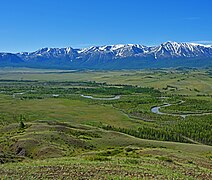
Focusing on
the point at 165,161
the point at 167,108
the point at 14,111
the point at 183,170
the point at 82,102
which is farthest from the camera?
the point at 82,102

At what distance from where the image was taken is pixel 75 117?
443 ft

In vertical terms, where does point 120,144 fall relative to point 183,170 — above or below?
below

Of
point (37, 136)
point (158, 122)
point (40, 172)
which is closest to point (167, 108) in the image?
point (158, 122)

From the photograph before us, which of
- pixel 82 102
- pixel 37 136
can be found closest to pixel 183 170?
pixel 37 136

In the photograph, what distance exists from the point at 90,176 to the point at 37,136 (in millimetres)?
36543

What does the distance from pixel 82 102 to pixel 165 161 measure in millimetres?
144293

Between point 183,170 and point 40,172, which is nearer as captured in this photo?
point 40,172

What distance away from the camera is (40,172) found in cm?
2894

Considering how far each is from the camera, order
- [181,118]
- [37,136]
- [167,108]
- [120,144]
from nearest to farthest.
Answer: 1. [37,136]
2. [120,144]
3. [181,118]
4. [167,108]

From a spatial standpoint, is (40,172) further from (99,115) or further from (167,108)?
(167,108)

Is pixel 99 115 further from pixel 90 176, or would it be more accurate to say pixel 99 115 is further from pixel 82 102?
pixel 90 176

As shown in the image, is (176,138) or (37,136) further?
(176,138)

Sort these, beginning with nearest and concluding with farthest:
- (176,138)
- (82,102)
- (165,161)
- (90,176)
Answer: (90,176), (165,161), (176,138), (82,102)

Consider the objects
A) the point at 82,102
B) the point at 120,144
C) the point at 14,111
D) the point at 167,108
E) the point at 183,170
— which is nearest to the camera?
the point at 183,170
